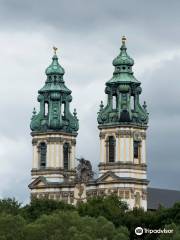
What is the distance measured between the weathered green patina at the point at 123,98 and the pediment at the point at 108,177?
6.55 m

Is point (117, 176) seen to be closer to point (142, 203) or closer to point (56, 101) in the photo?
point (142, 203)

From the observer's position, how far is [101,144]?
17775 cm

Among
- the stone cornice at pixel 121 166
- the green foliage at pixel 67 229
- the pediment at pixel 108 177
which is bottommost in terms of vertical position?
the green foliage at pixel 67 229

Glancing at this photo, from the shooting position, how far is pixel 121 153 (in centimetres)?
17475

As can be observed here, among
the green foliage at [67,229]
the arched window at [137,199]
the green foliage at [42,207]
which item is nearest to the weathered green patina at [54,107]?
the arched window at [137,199]

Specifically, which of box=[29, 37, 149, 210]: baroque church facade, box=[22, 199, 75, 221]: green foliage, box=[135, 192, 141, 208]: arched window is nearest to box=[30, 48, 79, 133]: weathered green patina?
box=[29, 37, 149, 210]: baroque church facade

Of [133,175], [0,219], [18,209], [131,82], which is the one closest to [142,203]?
[133,175]

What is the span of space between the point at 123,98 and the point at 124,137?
16.0 feet

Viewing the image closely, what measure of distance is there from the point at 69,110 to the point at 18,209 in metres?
46.0

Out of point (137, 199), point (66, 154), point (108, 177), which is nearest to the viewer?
point (137, 199)

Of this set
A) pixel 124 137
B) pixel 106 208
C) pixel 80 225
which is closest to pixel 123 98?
pixel 124 137

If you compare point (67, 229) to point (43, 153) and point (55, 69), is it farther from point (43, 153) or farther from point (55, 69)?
point (55, 69)

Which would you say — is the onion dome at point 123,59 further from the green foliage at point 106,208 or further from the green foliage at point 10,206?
the green foliage at point 10,206

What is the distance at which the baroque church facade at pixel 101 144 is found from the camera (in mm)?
174625
